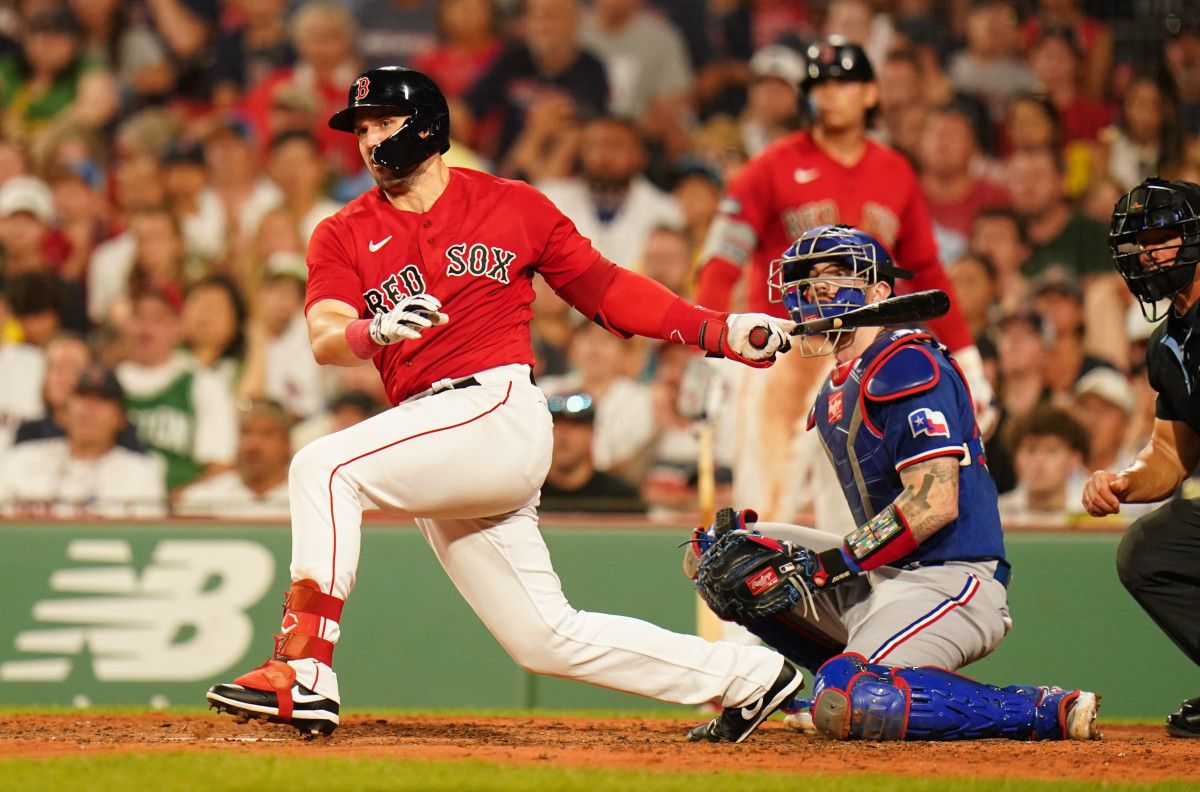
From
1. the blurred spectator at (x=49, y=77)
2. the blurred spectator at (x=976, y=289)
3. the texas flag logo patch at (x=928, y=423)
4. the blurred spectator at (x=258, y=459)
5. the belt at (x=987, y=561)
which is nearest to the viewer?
the texas flag logo patch at (x=928, y=423)

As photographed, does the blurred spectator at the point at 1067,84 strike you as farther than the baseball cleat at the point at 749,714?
Yes

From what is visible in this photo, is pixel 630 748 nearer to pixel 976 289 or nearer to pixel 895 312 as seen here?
pixel 895 312

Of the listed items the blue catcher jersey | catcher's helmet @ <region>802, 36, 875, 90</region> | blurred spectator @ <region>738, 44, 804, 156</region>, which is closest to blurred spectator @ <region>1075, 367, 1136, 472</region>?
catcher's helmet @ <region>802, 36, 875, 90</region>

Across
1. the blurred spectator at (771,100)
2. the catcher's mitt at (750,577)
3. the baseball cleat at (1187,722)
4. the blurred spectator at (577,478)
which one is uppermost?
the blurred spectator at (771,100)

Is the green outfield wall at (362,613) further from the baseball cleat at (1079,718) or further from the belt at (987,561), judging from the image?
the baseball cleat at (1079,718)

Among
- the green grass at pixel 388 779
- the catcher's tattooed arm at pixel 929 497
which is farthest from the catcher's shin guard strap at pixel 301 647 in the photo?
the catcher's tattooed arm at pixel 929 497

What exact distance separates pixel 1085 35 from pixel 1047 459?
3.22 m

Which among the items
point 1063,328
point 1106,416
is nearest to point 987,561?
point 1106,416

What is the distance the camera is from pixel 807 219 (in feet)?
21.9

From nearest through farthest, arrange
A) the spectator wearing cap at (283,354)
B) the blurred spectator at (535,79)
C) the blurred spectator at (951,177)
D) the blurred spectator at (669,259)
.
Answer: the spectator wearing cap at (283,354) → the blurred spectator at (669,259) → the blurred spectator at (951,177) → the blurred spectator at (535,79)

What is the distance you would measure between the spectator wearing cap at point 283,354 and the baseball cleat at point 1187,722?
515 cm

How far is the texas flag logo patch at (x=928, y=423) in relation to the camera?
4.75 m

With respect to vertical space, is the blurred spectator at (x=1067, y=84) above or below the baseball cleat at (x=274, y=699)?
above

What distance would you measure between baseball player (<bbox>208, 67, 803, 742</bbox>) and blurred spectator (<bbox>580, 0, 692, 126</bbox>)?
5325mm
